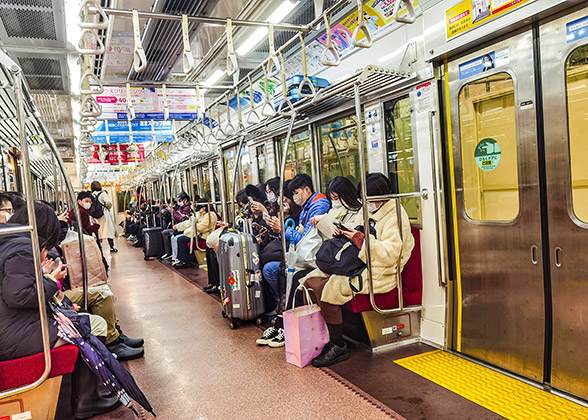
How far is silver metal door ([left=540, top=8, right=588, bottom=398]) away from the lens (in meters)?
2.70

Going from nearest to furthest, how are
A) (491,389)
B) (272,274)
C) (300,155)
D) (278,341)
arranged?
1. (491,389)
2. (278,341)
3. (272,274)
4. (300,155)

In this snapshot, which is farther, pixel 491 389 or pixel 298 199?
pixel 298 199

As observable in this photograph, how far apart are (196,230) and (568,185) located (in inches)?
263

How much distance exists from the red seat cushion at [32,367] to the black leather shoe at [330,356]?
1792mm

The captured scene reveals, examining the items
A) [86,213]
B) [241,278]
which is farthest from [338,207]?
[86,213]

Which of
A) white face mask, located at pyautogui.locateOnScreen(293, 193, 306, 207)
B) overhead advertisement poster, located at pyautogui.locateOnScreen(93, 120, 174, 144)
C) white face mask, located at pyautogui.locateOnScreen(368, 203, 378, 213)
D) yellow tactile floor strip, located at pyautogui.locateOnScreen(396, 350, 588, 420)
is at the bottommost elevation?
yellow tactile floor strip, located at pyautogui.locateOnScreen(396, 350, 588, 420)

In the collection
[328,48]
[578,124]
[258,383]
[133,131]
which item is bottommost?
[258,383]

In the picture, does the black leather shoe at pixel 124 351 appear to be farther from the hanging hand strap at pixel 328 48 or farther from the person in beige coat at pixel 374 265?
the hanging hand strap at pixel 328 48

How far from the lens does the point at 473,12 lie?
10.4 feet

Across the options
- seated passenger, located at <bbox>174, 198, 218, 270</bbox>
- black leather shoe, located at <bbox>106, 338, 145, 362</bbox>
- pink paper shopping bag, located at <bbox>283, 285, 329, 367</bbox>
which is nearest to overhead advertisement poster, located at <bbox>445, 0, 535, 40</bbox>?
pink paper shopping bag, located at <bbox>283, 285, 329, 367</bbox>

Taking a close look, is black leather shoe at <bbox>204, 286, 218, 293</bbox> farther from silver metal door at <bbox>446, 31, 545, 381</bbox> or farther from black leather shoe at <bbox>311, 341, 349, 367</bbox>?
silver metal door at <bbox>446, 31, 545, 381</bbox>

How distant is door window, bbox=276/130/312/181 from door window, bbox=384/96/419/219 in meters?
1.71

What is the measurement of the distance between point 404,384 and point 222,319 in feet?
8.61

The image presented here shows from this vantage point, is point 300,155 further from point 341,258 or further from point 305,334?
point 305,334
